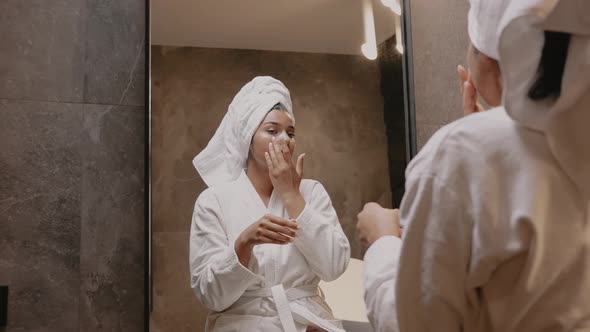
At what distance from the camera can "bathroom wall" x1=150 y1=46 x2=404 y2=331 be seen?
1525 millimetres

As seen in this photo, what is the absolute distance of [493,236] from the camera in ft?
2.18

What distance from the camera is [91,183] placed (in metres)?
1.61

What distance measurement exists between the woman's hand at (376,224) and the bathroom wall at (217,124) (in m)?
0.57

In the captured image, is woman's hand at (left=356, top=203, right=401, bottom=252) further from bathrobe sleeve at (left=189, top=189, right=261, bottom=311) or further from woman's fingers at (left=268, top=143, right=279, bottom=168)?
woman's fingers at (left=268, top=143, right=279, bottom=168)

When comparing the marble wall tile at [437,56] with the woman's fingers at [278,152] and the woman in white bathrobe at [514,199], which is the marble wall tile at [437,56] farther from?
the woman in white bathrobe at [514,199]

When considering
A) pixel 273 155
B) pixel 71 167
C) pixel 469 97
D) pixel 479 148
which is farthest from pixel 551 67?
pixel 71 167

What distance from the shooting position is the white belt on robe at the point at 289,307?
4.37ft

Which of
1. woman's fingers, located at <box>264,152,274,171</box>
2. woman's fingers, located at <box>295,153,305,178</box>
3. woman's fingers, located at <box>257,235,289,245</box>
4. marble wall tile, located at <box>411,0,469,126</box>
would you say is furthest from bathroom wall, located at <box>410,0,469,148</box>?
woman's fingers, located at <box>257,235,289,245</box>

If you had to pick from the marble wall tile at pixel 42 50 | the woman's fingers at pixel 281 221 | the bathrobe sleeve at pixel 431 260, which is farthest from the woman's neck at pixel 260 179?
the bathrobe sleeve at pixel 431 260

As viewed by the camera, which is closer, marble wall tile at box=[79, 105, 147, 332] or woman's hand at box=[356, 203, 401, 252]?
woman's hand at box=[356, 203, 401, 252]

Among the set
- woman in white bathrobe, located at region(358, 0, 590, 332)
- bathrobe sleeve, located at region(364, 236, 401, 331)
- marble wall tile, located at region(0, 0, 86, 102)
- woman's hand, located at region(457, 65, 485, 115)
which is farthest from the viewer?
marble wall tile, located at region(0, 0, 86, 102)

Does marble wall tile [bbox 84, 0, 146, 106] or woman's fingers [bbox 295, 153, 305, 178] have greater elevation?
marble wall tile [bbox 84, 0, 146, 106]

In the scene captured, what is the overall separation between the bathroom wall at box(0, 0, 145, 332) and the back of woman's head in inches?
45.3

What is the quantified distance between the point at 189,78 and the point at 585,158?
1.10 meters
